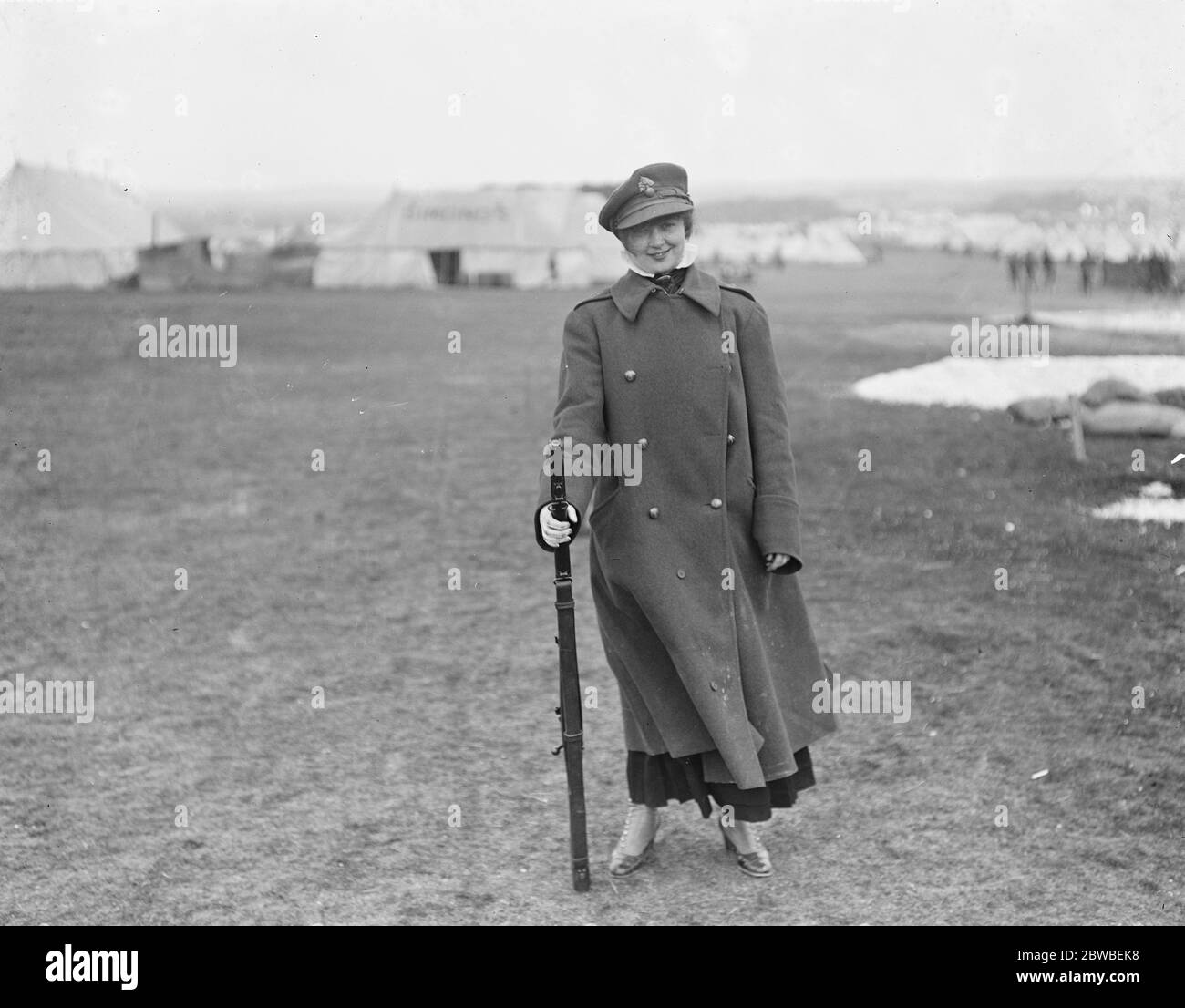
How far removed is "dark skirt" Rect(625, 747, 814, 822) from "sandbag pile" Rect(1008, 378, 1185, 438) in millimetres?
8704

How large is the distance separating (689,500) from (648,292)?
645 millimetres

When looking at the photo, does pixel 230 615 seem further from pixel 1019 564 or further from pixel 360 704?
pixel 1019 564

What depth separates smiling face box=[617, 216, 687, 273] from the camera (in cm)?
431

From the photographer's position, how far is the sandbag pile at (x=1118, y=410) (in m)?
→ 12.2

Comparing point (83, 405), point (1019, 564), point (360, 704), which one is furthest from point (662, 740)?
point (83, 405)

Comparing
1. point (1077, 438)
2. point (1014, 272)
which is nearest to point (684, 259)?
point (1077, 438)

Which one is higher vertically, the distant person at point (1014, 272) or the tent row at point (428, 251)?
the tent row at point (428, 251)

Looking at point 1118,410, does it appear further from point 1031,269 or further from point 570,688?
point 1031,269

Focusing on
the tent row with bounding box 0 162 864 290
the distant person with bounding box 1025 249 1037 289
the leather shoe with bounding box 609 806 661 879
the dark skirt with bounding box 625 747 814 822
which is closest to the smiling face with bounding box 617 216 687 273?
the dark skirt with bounding box 625 747 814 822

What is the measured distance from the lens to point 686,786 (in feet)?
14.6

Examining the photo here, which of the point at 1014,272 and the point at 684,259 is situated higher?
the point at 1014,272

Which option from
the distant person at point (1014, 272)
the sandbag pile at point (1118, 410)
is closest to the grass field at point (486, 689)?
the sandbag pile at point (1118, 410)

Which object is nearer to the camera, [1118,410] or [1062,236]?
[1118,410]

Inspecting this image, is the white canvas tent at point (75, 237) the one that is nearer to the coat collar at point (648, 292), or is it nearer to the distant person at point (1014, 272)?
the distant person at point (1014, 272)
